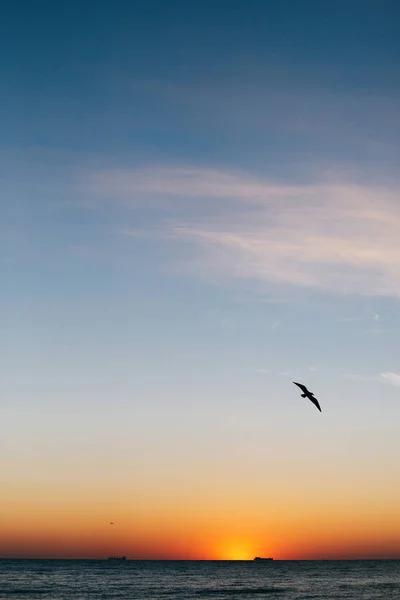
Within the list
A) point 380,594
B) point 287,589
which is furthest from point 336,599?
point 287,589

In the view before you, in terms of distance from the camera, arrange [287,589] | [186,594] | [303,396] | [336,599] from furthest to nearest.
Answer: [287,589] < [186,594] < [336,599] < [303,396]

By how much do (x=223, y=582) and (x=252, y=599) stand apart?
3041 cm

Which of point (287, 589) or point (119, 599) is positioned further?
point (287, 589)

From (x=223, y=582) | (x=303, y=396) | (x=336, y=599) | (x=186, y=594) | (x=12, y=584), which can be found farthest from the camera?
(x=223, y=582)

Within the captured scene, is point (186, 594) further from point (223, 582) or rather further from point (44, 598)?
point (223, 582)

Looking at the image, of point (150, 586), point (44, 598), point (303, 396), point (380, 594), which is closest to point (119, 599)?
point (44, 598)

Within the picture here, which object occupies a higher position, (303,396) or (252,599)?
(303,396)

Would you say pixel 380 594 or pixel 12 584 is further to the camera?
pixel 12 584

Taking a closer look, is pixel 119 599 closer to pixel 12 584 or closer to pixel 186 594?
pixel 186 594

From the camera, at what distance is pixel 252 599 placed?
7112 centimetres

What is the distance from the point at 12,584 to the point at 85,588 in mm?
11473

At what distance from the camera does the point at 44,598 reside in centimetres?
6888

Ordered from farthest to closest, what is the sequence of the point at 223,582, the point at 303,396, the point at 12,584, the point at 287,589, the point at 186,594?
1. the point at 223,582
2. the point at 12,584
3. the point at 287,589
4. the point at 186,594
5. the point at 303,396

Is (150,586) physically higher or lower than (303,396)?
lower
